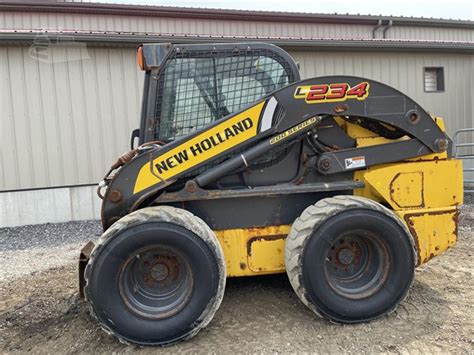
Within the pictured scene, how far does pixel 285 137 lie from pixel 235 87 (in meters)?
0.70

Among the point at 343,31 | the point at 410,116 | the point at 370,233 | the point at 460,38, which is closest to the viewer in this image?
the point at 370,233

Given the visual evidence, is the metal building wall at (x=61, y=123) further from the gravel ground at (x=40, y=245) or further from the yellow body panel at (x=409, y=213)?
the yellow body panel at (x=409, y=213)

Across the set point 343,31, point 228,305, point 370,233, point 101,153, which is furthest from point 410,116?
point 343,31

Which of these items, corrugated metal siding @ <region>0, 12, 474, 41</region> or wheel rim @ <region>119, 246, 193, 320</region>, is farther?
corrugated metal siding @ <region>0, 12, 474, 41</region>

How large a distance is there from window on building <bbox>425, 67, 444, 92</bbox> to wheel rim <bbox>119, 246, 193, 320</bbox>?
930 centimetres

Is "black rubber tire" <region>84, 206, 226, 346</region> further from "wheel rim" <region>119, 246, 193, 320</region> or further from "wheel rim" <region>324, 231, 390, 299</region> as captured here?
"wheel rim" <region>324, 231, 390, 299</region>

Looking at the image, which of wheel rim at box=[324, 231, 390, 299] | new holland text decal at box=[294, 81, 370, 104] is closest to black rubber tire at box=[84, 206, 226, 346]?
wheel rim at box=[324, 231, 390, 299]

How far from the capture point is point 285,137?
371 cm

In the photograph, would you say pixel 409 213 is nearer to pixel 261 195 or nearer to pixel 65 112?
pixel 261 195

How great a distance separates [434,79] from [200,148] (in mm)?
9152

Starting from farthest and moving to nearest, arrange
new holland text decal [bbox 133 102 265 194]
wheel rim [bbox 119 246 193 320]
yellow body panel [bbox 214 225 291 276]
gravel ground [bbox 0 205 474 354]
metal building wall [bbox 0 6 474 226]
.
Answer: metal building wall [bbox 0 6 474 226] → yellow body panel [bbox 214 225 291 276] → new holland text decal [bbox 133 102 265 194] → wheel rim [bbox 119 246 193 320] → gravel ground [bbox 0 205 474 354]

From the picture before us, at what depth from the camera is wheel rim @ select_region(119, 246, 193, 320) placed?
336 centimetres

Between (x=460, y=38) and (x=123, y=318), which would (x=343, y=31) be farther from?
(x=123, y=318)

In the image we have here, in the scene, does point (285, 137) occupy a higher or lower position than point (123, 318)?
A: higher
